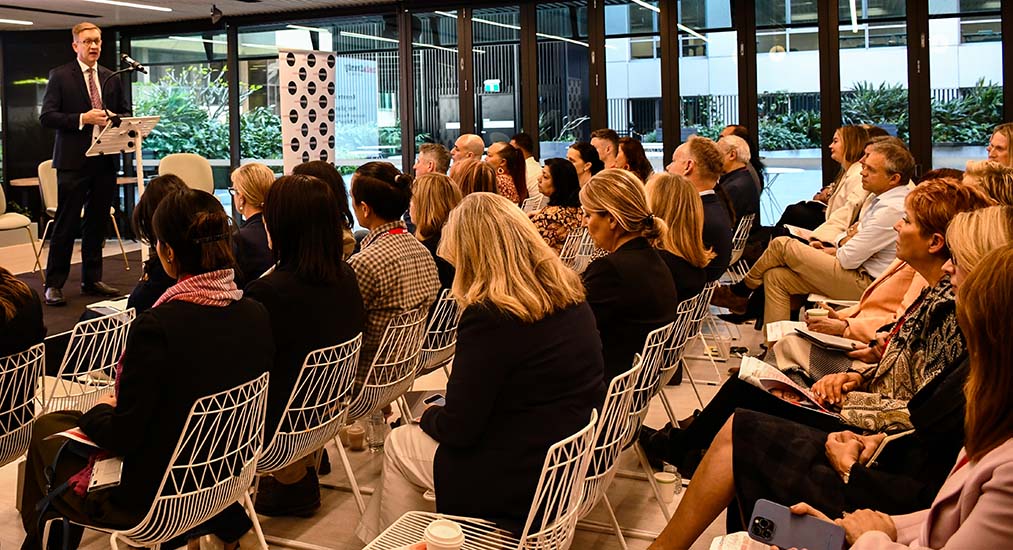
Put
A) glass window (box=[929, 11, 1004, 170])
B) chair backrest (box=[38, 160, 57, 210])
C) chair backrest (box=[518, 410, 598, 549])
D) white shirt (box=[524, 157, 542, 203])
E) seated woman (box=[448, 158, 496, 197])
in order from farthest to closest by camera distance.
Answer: chair backrest (box=[38, 160, 57, 210])
glass window (box=[929, 11, 1004, 170])
white shirt (box=[524, 157, 542, 203])
seated woman (box=[448, 158, 496, 197])
chair backrest (box=[518, 410, 598, 549])

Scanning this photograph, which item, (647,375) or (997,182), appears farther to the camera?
(997,182)

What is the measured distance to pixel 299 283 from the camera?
3232mm

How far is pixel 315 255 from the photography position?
10.7 ft

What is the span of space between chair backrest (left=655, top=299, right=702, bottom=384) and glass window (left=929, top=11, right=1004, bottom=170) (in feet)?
21.5

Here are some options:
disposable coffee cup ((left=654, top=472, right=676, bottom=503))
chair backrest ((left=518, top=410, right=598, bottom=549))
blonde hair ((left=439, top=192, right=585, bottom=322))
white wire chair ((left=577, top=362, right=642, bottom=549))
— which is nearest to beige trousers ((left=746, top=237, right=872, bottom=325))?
disposable coffee cup ((left=654, top=472, right=676, bottom=503))

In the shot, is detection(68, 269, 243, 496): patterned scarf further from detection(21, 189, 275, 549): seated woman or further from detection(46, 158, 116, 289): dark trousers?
detection(46, 158, 116, 289): dark trousers

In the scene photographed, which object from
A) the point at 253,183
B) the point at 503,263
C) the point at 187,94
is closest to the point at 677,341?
the point at 503,263

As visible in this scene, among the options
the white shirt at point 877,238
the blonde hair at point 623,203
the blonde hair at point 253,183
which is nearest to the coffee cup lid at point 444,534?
the blonde hair at point 623,203

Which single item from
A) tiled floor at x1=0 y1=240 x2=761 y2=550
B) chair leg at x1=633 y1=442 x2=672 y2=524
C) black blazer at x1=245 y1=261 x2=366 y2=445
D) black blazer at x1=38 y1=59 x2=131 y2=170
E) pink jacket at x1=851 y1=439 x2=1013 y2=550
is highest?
black blazer at x1=38 y1=59 x2=131 y2=170

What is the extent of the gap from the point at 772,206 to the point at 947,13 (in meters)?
2.42

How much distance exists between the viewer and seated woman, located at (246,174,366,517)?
320 centimetres

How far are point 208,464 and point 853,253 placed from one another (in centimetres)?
388

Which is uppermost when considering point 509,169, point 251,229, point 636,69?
point 636,69

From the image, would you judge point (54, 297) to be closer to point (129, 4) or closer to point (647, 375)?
point (129, 4)
